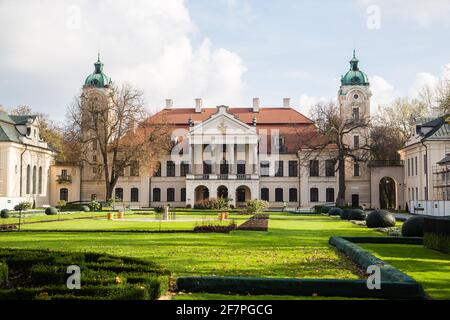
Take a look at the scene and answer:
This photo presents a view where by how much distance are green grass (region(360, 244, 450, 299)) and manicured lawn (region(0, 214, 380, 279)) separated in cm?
140

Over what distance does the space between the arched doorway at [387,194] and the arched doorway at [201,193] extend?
853 inches

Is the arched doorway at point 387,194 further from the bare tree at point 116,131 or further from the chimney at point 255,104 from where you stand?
the bare tree at point 116,131

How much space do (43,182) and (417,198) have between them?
3964 cm

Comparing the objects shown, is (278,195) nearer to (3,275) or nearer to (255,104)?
(255,104)

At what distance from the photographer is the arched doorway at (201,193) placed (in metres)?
66.5

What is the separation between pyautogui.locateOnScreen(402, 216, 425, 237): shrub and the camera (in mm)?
21689

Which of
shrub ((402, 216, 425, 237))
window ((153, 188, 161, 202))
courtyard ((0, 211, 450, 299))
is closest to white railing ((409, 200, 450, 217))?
courtyard ((0, 211, 450, 299))

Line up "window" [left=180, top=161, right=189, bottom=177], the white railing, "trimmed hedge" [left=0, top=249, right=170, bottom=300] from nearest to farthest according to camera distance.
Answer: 1. "trimmed hedge" [left=0, top=249, right=170, bottom=300]
2. the white railing
3. "window" [left=180, top=161, right=189, bottom=177]

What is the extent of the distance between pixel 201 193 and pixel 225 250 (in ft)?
163

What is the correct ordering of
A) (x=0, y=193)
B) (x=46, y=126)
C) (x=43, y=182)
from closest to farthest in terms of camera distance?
(x=0, y=193) < (x=43, y=182) < (x=46, y=126)

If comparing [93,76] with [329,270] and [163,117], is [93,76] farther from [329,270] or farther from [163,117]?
[329,270]

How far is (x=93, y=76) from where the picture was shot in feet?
231

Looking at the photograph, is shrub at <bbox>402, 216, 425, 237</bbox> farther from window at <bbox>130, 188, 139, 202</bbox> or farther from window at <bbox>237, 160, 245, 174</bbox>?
window at <bbox>130, 188, 139, 202</bbox>
